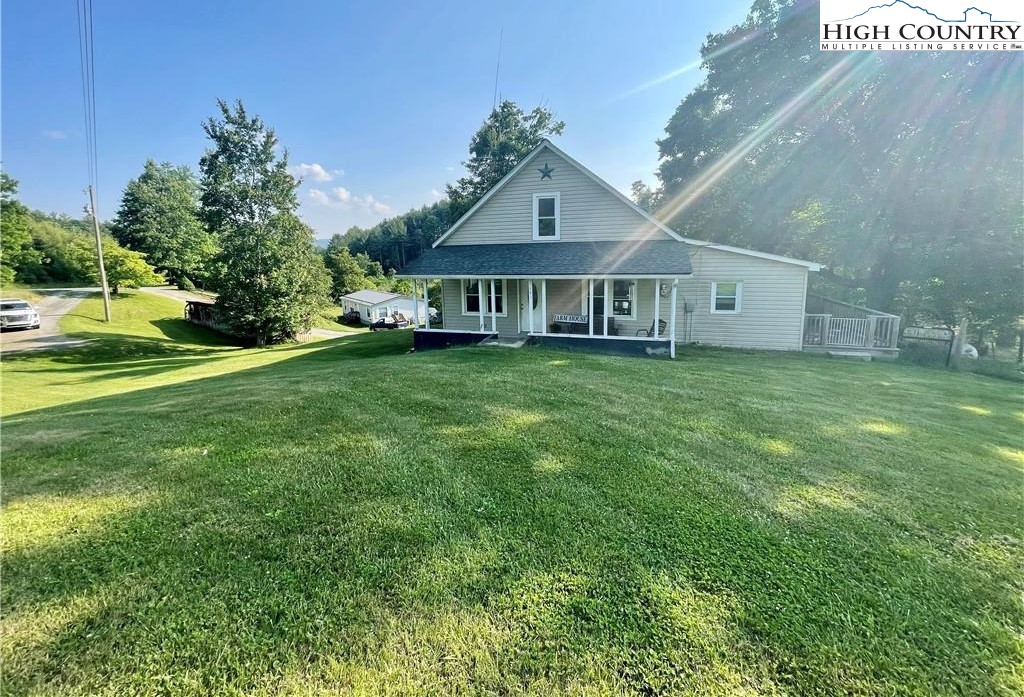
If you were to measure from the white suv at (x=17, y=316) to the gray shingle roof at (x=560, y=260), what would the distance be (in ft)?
68.8

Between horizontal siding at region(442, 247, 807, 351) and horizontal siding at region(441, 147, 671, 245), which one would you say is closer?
horizontal siding at region(442, 247, 807, 351)

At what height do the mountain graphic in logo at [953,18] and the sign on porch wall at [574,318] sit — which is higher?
the mountain graphic in logo at [953,18]

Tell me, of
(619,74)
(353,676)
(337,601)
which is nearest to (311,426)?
(337,601)

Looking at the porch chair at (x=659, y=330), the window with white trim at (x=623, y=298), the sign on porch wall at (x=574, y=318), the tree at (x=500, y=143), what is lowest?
the porch chair at (x=659, y=330)

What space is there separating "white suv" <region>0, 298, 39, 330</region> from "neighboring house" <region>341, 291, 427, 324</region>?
69.8ft

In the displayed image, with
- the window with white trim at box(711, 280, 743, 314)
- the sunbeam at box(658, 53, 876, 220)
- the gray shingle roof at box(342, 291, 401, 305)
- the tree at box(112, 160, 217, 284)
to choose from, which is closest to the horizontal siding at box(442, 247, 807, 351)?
the window with white trim at box(711, 280, 743, 314)

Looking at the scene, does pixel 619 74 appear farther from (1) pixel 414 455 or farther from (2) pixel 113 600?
(2) pixel 113 600

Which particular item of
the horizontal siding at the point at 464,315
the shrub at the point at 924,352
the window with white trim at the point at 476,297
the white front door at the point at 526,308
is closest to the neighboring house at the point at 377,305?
the horizontal siding at the point at 464,315

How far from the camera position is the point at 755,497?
10.7ft

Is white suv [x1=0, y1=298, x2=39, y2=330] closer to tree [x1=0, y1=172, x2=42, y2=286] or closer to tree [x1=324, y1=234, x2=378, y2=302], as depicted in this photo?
tree [x1=0, y1=172, x2=42, y2=286]

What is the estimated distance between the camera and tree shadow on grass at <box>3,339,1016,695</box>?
1813mm

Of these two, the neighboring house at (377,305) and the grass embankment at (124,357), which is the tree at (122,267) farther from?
the neighboring house at (377,305)

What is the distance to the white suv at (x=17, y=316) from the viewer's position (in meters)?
19.2

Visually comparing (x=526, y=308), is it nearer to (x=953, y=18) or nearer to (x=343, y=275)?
(x=953, y=18)
